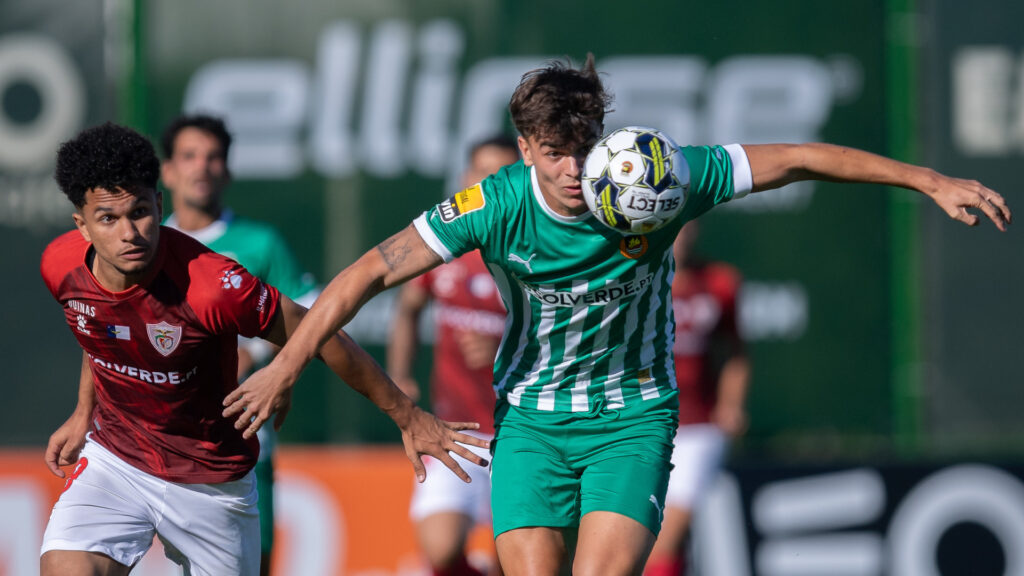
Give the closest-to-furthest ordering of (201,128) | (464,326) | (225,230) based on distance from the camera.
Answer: (225,230), (201,128), (464,326)

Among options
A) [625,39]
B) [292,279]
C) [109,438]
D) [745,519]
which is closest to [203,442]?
[109,438]

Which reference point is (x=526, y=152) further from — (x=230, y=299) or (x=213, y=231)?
(x=213, y=231)

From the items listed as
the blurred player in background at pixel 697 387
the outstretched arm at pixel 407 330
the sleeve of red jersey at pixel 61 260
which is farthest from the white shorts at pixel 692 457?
the sleeve of red jersey at pixel 61 260

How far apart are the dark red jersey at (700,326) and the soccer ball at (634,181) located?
3.33m

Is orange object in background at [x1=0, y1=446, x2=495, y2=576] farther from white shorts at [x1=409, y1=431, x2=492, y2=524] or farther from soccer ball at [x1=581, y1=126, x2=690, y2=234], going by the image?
soccer ball at [x1=581, y1=126, x2=690, y2=234]

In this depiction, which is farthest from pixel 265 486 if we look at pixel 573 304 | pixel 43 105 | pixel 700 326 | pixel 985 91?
pixel 985 91

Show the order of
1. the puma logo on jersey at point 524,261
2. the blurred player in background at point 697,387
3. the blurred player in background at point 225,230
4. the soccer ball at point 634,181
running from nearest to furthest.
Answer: the soccer ball at point 634,181 < the puma logo on jersey at point 524,261 < the blurred player in background at point 225,230 < the blurred player in background at point 697,387

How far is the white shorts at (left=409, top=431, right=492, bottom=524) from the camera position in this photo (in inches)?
270

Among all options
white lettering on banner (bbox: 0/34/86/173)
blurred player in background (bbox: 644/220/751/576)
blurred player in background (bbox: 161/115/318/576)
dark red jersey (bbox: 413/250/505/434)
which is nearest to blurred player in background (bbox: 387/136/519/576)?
dark red jersey (bbox: 413/250/505/434)

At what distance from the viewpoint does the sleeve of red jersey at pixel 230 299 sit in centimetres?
468

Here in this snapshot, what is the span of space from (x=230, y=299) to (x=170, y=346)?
0.31 meters

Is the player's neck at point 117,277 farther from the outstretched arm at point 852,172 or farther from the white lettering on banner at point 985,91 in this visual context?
the white lettering on banner at point 985,91

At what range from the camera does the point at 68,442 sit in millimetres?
5195

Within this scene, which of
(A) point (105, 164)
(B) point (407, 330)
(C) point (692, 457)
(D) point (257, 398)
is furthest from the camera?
(C) point (692, 457)
